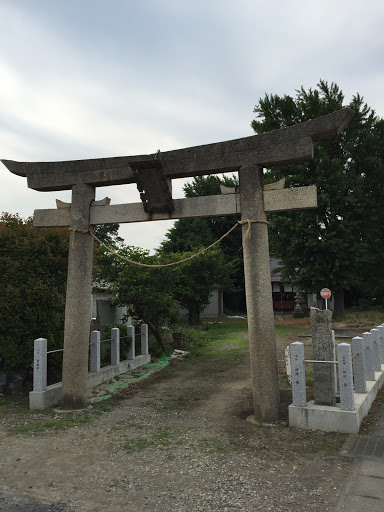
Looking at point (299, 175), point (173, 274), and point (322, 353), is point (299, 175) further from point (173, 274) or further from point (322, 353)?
point (322, 353)

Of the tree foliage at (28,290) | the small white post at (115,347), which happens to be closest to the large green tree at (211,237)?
the small white post at (115,347)

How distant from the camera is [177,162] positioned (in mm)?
7430

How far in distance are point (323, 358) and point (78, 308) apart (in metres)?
4.71

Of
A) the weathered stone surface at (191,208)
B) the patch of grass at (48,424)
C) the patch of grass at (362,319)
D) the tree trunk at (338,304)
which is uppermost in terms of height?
the weathered stone surface at (191,208)

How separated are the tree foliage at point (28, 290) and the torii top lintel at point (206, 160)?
1.49 metres

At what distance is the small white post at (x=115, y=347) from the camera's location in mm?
10969

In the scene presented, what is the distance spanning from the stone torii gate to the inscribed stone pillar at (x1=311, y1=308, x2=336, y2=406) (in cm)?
69

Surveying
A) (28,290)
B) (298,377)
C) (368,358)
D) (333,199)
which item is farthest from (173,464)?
(333,199)

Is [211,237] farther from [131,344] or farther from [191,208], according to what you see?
[191,208]

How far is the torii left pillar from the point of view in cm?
762

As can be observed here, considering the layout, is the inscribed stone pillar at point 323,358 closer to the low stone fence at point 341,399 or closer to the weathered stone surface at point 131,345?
the low stone fence at point 341,399

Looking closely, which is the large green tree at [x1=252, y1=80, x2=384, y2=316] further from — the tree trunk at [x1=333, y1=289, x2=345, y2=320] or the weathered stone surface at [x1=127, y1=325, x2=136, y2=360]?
the weathered stone surface at [x1=127, y1=325, x2=136, y2=360]

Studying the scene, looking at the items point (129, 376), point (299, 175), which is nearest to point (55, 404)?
point (129, 376)

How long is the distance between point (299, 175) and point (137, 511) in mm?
19896
